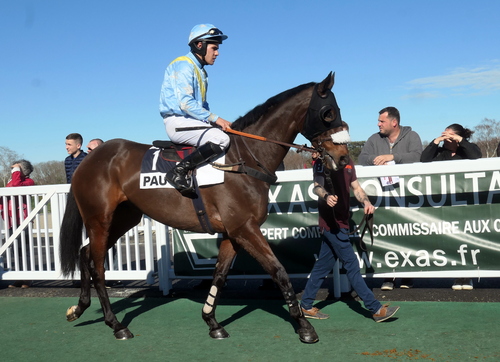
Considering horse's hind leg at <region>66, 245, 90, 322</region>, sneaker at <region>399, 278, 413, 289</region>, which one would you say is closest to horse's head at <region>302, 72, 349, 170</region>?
sneaker at <region>399, 278, 413, 289</region>

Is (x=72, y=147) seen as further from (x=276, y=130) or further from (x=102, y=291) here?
(x=276, y=130)

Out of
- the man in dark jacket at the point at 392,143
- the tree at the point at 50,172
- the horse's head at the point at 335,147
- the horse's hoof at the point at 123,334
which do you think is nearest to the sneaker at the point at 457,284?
the man in dark jacket at the point at 392,143

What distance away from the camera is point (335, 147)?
4.22 meters

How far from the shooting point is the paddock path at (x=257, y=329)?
4031 millimetres

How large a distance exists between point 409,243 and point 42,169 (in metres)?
23.4

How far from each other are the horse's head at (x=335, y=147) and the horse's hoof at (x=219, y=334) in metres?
1.68

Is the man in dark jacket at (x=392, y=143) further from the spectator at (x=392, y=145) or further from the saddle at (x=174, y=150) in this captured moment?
the saddle at (x=174, y=150)

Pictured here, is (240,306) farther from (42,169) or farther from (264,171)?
(42,169)

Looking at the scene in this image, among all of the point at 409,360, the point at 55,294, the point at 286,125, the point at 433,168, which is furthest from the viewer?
the point at 55,294

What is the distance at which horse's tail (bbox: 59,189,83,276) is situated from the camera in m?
5.79

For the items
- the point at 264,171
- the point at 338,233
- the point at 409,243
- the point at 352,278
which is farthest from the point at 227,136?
the point at 409,243

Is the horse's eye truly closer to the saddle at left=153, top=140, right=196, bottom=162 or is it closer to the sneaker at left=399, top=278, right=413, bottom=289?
the saddle at left=153, top=140, right=196, bottom=162

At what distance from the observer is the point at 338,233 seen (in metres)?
4.89

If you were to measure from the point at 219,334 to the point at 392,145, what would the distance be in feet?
10.7
